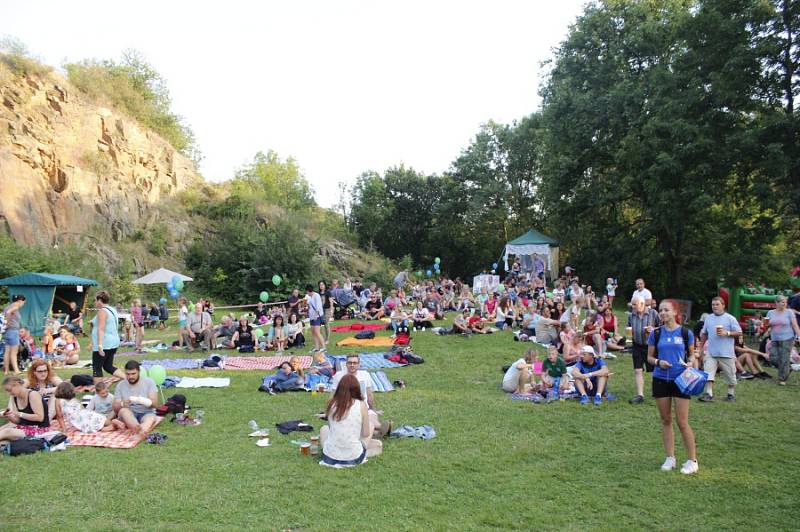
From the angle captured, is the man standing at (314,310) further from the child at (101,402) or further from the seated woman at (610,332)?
the seated woman at (610,332)

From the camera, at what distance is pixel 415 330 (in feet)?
52.3

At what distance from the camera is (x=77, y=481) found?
5.05 m

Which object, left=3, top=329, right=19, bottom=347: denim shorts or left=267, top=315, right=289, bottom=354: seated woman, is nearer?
left=3, top=329, right=19, bottom=347: denim shorts

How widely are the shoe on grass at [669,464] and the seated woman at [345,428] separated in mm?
2924

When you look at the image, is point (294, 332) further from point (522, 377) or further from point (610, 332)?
point (610, 332)

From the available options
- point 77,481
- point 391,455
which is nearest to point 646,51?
point 391,455

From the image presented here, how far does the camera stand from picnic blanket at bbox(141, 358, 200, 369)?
11414mm

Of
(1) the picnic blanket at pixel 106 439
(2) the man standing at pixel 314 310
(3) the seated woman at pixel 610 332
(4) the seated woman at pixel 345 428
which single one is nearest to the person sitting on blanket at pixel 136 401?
(1) the picnic blanket at pixel 106 439

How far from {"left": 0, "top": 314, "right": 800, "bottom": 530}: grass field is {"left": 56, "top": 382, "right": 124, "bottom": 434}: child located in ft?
2.13

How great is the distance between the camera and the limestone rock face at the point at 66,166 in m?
22.3

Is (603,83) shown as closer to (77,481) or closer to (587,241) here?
(587,241)

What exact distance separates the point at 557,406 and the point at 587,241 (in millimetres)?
20929

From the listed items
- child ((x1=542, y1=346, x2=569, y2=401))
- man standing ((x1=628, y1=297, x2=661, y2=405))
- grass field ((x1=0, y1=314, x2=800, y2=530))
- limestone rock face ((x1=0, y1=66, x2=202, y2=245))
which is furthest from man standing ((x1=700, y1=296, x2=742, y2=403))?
limestone rock face ((x1=0, y1=66, x2=202, y2=245))

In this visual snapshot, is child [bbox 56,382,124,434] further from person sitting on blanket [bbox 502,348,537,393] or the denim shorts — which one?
person sitting on blanket [bbox 502,348,537,393]
